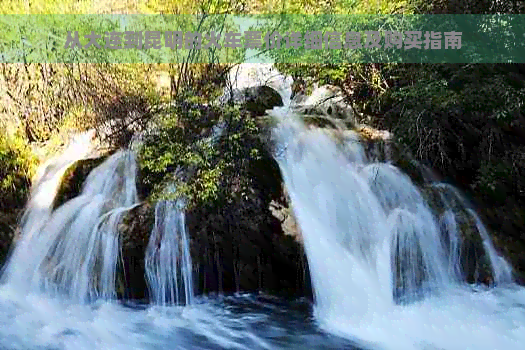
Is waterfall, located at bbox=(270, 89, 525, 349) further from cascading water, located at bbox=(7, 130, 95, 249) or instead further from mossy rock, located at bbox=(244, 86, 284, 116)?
cascading water, located at bbox=(7, 130, 95, 249)

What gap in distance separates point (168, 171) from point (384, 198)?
2274mm

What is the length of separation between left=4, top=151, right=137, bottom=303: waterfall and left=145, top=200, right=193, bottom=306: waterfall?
35 centimetres

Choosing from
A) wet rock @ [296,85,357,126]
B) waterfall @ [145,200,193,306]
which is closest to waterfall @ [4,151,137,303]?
waterfall @ [145,200,193,306]

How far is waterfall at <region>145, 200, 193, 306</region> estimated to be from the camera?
4504mm

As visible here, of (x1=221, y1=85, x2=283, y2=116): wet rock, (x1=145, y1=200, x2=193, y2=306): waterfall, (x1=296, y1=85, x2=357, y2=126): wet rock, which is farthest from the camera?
(x1=296, y1=85, x2=357, y2=126): wet rock

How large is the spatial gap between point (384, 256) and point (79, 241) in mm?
2923

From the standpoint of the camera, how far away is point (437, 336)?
4055 millimetres

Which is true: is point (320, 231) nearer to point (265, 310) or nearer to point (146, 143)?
point (265, 310)

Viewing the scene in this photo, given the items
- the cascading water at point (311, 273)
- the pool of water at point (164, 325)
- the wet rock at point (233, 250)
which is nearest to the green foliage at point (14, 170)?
the cascading water at point (311, 273)

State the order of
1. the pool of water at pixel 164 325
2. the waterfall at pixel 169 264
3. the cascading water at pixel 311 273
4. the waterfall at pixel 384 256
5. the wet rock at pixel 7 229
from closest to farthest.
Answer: the pool of water at pixel 164 325
the cascading water at pixel 311 273
the waterfall at pixel 384 256
the waterfall at pixel 169 264
the wet rock at pixel 7 229

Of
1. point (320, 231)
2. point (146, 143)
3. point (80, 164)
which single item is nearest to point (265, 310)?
point (320, 231)

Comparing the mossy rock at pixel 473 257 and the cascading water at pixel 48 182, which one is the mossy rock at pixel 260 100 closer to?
the cascading water at pixel 48 182

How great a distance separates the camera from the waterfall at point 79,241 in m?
4.54

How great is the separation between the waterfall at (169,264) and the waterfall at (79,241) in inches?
13.9
